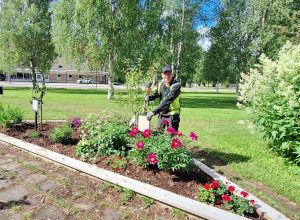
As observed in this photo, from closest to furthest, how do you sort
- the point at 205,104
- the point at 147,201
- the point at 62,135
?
the point at 147,201 < the point at 62,135 < the point at 205,104

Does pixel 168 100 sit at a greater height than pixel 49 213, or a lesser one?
greater

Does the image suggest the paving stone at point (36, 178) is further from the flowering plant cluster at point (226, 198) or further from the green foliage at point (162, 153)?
the flowering plant cluster at point (226, 198)

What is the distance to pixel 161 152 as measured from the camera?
4.82 m

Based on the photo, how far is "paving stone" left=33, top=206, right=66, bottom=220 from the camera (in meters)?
3.89

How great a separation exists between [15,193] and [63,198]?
75 cm

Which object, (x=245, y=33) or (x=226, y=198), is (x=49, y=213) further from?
(x=245, y=33)

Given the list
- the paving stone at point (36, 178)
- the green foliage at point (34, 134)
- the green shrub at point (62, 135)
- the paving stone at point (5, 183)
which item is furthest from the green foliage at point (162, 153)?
the green foliage at point (34, 134)

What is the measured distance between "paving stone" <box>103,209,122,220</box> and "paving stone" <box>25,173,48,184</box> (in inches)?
60.3

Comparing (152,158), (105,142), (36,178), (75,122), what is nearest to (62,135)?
(75,122)

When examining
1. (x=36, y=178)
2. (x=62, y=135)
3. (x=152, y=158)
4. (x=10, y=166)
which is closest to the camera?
(x=152, y=158)

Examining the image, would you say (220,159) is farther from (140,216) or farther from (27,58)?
(27,58)

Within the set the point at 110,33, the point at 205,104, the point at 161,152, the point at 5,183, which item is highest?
the point at 110,33

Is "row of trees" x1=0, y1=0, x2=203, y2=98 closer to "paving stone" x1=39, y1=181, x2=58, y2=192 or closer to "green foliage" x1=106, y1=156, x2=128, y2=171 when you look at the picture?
"green foliage" x1=106, y1=156, x2=128, y2=171

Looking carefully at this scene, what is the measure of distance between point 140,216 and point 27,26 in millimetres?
30710
